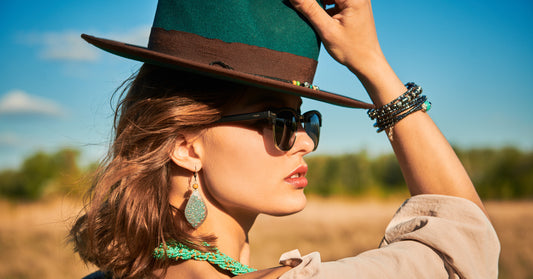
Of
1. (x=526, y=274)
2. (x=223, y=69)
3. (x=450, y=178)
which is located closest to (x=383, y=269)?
(x=450, y=178)

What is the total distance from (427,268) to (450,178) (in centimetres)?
43

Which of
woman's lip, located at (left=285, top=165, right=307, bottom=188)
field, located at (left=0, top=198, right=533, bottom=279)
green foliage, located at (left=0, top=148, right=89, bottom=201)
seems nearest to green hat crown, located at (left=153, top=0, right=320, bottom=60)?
woman's lip, located at (left=285, top=165, right=307, bottom=188)

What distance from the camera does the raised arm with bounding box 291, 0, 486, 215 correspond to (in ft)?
5.45

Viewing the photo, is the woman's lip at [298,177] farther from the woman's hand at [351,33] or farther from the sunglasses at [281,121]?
the woman's hand at [351,33]

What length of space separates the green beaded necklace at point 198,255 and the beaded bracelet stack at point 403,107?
881 millimetres

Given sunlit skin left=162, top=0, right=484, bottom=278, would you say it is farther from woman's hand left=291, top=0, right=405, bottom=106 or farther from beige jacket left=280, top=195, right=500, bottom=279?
beige jacket left=280, top=195, right=500, bottom=279

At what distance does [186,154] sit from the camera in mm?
1812

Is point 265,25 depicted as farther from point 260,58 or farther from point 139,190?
point 139,190

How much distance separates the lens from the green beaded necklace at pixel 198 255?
5.55ft

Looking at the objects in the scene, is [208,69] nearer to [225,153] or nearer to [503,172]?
[225,153]

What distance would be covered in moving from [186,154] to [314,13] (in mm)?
812

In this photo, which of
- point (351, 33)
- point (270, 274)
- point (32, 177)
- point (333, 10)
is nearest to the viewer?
point (270, 274)

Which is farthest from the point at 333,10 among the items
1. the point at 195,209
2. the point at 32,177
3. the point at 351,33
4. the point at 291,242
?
the point at 32,177

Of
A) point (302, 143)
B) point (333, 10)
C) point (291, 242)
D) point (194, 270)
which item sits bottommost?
point (291, 242)
